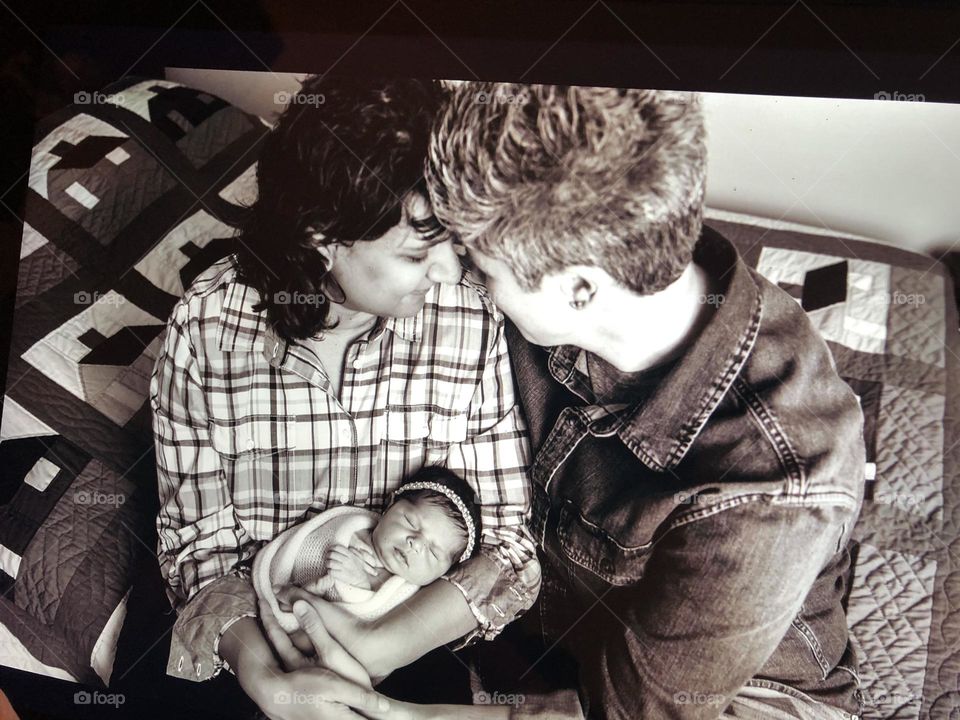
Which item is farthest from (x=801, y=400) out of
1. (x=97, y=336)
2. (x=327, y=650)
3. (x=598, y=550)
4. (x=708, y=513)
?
(x=97, y=336)

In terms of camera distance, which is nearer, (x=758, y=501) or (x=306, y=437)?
(x=758, y=501)

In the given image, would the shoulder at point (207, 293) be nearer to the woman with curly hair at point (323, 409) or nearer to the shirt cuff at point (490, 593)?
the woman with curly hair at point (323, 409)

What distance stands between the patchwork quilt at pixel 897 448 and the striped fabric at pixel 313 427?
37cm

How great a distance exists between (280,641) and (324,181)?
0.58 meters

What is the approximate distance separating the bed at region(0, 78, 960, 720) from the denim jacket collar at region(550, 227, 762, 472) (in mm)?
47

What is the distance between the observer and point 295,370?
36.0 inches

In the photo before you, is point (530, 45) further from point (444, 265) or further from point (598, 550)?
point (598, 550)

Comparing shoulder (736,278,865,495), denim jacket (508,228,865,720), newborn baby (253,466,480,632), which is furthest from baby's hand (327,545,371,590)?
shoulder (736,278,865,495)

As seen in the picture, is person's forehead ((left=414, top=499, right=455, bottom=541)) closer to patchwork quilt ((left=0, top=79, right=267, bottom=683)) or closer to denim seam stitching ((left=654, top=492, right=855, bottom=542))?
denim seam stitching ((left=654, top=492, right=855, bottom=542))

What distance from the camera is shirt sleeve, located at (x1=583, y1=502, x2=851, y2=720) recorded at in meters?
0.79

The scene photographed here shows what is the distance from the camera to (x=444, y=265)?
84 cm

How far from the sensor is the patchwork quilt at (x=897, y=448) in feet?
2.81

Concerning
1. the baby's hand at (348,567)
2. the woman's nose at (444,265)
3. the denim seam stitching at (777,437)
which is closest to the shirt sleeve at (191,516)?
the baby's hand at (348,567)

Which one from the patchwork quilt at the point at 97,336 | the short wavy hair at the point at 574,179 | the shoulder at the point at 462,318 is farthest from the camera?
the patchwork quilt at the point at 97,336
